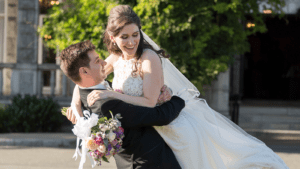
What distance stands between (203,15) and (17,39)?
6.01 meters

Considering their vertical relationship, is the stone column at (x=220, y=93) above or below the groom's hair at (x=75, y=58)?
below

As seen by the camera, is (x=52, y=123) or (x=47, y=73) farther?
(x=47, y=73)

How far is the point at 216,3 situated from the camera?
8883 millimetres

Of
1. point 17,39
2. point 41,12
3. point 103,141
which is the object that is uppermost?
point 41,12

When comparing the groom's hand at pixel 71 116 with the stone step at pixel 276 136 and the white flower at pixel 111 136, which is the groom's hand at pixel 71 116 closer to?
the white flower at pixel 111 136

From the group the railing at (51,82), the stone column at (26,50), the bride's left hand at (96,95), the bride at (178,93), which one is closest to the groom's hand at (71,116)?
the bride at (178,93)

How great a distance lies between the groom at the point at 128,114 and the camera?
248 centimetres

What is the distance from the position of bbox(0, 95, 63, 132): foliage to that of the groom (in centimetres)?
797

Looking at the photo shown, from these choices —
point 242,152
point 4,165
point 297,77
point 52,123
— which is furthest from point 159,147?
point 297,77

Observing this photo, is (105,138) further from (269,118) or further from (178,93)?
(269,118)

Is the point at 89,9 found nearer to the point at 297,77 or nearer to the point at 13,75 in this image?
the point at 13,75

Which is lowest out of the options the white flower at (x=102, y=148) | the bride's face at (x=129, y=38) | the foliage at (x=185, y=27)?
the white flower at (x=102, y=148)

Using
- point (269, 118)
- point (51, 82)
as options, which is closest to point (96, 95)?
point (51, 82)

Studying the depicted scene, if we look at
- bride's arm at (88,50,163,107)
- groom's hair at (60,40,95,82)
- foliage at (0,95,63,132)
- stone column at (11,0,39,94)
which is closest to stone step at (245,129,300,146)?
foliage at (0,95,63,132)
